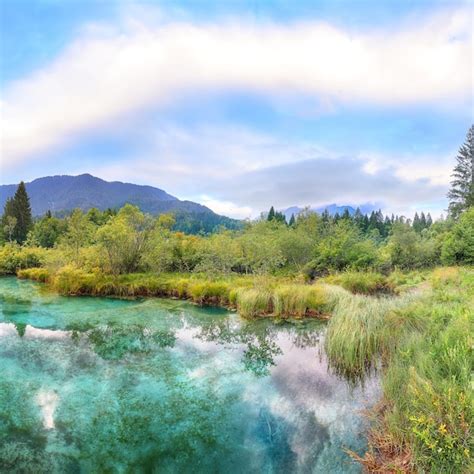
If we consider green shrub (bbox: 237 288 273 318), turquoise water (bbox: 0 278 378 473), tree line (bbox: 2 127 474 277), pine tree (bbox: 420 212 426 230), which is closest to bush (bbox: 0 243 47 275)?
tree line (bbox: 2 127 474 277)

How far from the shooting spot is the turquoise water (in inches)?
170

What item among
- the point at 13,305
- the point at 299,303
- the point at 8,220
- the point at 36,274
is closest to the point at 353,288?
the point at 299,303

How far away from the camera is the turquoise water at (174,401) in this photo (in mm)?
4316

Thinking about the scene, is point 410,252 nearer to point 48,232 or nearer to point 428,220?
point 48,232

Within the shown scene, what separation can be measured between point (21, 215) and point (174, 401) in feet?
153

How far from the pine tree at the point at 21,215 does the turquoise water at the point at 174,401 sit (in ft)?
125

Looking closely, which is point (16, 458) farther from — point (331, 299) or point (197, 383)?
point (331, 299)

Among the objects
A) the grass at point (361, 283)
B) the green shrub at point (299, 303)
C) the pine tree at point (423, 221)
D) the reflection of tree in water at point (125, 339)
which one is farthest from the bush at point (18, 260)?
the pine tree at point (423, 221)

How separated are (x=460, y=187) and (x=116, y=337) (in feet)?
133

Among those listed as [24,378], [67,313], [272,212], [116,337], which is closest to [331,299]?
[116,337]

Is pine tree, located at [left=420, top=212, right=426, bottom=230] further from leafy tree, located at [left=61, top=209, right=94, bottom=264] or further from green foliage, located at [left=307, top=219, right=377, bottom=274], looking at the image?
leafy tree, located at [left=61, top=209, right=94, bottom=264]

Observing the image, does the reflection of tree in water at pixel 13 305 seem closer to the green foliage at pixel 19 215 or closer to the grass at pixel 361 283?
Result: the grass at pixel 361 283

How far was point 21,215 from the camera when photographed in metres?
43.3

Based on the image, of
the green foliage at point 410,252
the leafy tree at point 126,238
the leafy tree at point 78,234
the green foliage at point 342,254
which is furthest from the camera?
the green foliage at point 410,252
